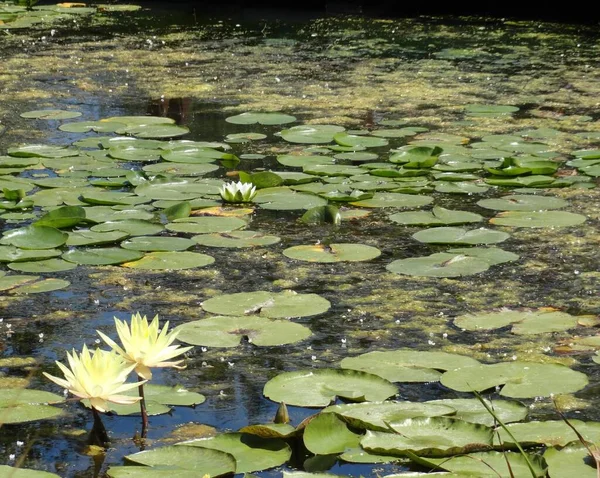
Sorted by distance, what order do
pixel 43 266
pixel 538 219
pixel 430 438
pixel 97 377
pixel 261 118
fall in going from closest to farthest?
pixel 97 377 → pixel 430 438 → pixel 43 266 → pixel 538 219 → pixel 261 118

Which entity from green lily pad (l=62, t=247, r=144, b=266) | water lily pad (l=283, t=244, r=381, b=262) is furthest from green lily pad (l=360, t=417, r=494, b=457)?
green lily pad (l=62, t=247, r=144, b=266)

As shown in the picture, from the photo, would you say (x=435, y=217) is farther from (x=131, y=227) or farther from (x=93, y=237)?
(x=93, y=237)

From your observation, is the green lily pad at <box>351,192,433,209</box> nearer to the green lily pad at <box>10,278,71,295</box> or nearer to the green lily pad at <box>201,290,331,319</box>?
the green lily pad at <box>201,290,331,319</box>

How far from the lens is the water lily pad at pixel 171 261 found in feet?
9.32

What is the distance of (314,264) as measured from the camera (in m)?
2.90

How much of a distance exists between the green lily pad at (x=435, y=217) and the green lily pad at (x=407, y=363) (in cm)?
104

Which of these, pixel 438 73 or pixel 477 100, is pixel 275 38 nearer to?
pixel 438 73

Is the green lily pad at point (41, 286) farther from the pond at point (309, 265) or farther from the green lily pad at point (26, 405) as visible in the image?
the green lily pad at point (26, 405)

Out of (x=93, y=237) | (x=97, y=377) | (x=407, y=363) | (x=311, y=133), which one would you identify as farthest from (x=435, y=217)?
(x=97, y=377)

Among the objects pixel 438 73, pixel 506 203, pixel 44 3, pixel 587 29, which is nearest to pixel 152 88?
pixel 438 73

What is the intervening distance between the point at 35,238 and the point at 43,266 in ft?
0.62

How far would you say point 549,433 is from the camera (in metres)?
1.83

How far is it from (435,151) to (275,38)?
12.5 ft

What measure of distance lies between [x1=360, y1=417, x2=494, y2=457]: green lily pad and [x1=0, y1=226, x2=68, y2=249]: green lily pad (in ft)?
4.70
